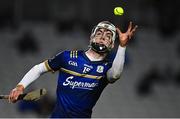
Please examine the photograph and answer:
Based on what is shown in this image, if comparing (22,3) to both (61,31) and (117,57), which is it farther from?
(117,57)

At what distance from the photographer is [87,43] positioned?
35.2 ft

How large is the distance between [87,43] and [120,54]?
221 inches

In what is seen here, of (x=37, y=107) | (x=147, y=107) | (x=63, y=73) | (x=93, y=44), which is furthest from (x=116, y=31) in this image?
(x=147, y=107)

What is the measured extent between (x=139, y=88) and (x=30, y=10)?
8.04ft

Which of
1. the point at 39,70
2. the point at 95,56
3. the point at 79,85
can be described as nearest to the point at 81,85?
the point at 79,85

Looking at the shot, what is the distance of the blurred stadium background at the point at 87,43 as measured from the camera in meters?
10.4

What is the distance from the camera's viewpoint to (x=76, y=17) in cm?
1066

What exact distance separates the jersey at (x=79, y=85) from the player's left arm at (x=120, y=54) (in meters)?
0.13

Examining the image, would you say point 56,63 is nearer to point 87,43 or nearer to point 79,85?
point 79,85

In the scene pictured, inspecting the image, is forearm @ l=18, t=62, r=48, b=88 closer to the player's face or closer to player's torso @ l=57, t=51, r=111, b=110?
player's torso @ l=57, t=51, r=111, b=110

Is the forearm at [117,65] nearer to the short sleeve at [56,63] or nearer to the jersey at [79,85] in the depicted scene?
the jersey at [79,85]

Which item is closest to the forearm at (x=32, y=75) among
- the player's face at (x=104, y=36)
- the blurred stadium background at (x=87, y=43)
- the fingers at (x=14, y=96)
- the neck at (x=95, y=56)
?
the fingers at (x=14, y=96)

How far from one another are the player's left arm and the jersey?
13cm

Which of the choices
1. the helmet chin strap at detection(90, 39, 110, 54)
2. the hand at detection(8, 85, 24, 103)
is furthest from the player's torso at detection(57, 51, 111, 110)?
the hand at detection(8, 85, 24, 103)
